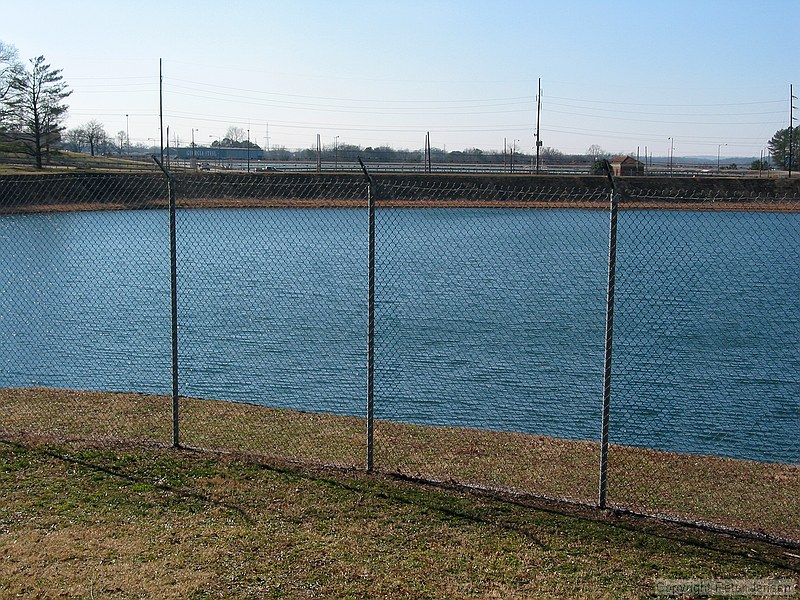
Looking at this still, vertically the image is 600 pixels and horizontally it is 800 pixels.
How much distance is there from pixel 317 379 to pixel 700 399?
5.97m

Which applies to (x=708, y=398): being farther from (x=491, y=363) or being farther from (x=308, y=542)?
(x=308, y=542)

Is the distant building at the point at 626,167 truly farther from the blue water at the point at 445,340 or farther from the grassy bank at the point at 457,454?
the grassy bank at the point at 457,454

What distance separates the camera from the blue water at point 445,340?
12594 millimetres

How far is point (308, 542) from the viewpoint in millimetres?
6098

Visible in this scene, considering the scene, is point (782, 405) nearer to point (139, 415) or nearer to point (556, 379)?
point (556, 379)

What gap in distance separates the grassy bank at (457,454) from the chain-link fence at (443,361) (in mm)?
36

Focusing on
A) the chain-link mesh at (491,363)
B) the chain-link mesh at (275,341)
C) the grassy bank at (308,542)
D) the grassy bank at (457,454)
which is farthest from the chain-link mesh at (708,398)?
the chain-link mesh at (275,341)

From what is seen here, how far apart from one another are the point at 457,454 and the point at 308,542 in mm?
2698

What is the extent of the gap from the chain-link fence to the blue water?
0.07 m

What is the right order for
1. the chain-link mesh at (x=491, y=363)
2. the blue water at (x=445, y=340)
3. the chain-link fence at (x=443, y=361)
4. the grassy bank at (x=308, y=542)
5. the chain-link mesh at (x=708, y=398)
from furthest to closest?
the blue water at (x=445, y=340), the chain-link mesh at (x=491, y=363), the chain-link fence at (x=443, y=361), the chain-link mesh at (x=708, y=398), the grassy bank at (x=308, y=542)

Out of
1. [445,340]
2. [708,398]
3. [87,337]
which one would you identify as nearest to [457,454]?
[708,398]

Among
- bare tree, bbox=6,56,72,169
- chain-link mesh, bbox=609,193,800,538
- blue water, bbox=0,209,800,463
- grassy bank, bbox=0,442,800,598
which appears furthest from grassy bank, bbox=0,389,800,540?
bare tree, bbox=6,56,72,169

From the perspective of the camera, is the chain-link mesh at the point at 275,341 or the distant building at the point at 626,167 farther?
the distant building at the point at 626,167

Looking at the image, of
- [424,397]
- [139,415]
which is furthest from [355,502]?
[424,397]
